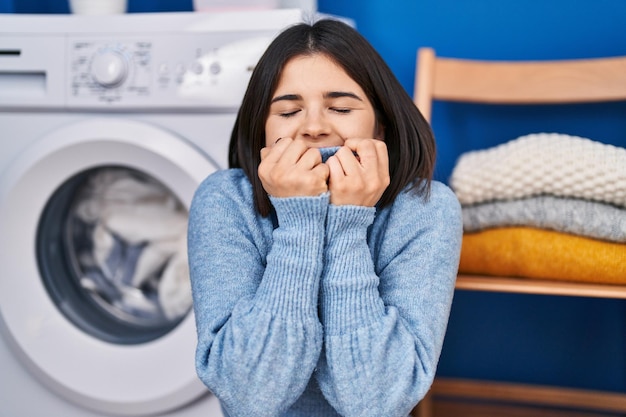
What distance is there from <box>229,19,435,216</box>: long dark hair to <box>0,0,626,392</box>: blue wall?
0.58 m

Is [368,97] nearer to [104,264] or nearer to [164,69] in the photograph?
[164,69]

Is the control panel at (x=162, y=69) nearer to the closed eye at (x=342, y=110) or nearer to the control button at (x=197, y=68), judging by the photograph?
the control button at (x=197, y=68)

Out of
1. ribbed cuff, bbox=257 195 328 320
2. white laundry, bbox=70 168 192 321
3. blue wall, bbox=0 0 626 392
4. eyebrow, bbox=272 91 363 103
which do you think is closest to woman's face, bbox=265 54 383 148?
eyebrow, bbox=272 91 363 103

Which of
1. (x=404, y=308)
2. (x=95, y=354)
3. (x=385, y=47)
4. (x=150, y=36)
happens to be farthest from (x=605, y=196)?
(x=95, y=354)

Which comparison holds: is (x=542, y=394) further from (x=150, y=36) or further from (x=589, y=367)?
(x=150, y=36)

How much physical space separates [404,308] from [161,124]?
531mm

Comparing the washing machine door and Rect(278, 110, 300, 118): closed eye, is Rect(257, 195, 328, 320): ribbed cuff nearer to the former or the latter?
Rect(278, 110, 300, 118): closed eye

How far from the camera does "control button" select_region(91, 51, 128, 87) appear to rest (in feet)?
3.59

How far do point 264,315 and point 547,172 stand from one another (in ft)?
1.81

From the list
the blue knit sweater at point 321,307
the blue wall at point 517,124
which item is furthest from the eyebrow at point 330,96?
the blue wall at point 517,124

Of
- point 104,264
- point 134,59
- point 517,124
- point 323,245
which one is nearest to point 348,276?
point 323,245

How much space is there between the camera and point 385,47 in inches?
57.6

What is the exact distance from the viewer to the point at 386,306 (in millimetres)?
783

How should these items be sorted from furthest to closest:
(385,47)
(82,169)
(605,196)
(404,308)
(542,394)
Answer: (385,47)
(542,394)
(82,169)
(605,196)
(404,308)
